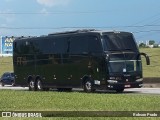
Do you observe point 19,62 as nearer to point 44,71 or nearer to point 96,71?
point 44,71

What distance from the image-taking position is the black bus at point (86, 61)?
28.8 m

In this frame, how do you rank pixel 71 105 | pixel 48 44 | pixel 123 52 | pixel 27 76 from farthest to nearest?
pixel 27 76, pixel 48 44, pixel 123 52, pixel 71 105

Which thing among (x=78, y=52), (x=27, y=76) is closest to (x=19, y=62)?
(x=27, y=76)

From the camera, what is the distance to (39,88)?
115 ft

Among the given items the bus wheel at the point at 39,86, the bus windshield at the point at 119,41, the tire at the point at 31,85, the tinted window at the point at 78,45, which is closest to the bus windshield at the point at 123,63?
the bus windshield at the point at 119,41

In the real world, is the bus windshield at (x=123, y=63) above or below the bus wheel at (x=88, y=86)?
above

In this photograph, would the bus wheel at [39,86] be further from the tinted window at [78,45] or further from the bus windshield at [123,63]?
the bus windshield at [123,63]

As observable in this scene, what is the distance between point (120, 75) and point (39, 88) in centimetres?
809

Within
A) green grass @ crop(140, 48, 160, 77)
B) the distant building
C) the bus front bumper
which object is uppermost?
the distant building

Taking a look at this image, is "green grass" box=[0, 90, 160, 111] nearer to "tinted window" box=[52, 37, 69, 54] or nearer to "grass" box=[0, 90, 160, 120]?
"grass" box=[0, 90, 160, 120]

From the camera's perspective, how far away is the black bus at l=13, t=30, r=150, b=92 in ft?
94.3

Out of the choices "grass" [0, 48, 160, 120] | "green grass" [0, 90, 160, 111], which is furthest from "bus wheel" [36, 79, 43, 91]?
"green grass" [0, 90, 160, 111]

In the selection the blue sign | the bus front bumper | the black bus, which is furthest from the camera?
the blue sign

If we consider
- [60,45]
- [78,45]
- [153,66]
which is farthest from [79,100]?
[153,66]
